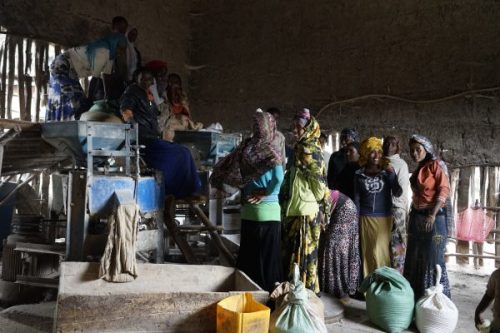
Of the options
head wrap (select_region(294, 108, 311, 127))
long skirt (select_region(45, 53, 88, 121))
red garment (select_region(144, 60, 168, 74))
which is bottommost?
head wrap (select_region(294, 108, 311, 127))

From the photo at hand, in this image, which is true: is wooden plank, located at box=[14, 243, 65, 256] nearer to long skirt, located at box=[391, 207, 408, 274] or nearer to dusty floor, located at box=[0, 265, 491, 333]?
dusty floor, located at box=[0, 265, 491, 333]

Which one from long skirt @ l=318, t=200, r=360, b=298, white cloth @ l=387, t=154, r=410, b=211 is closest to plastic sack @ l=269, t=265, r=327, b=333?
long skirt @ l=318, t=200, r=360, b=298

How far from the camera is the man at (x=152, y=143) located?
15.7ft

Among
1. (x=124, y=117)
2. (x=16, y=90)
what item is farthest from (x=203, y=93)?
(x=124, y=117)

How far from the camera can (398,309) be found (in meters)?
4.05

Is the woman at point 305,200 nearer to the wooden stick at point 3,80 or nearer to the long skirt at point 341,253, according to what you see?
the long skirt at point 341,253

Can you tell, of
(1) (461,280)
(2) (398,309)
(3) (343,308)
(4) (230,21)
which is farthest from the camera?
(4) (230,21)

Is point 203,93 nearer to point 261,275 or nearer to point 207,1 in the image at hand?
point 207,1

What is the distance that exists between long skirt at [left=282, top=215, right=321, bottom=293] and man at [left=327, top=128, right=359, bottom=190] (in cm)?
105

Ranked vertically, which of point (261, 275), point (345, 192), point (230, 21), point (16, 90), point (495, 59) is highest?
point (230, 21)

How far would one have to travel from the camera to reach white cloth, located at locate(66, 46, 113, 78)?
17.0 ft

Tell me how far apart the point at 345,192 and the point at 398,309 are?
1.45 meters

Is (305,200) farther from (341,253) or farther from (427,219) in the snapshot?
(427,219)

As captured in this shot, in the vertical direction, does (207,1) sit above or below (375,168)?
above
